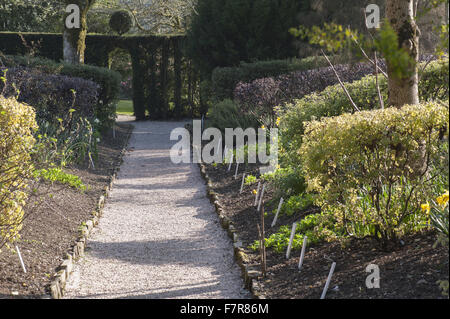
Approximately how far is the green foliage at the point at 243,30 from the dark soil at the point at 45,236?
791cm

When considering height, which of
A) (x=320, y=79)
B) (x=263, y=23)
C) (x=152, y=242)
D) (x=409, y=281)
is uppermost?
(x=263, y=23)

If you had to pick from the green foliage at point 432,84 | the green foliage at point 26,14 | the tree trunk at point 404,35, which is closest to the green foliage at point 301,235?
the tree trunk at point 404,35

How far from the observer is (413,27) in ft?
16.4

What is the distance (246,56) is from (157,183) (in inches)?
301

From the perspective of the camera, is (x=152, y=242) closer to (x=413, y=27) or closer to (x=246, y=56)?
(x=413, y=27)

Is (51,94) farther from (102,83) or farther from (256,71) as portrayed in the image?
(256,71)

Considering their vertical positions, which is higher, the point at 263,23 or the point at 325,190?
the point at 263,23

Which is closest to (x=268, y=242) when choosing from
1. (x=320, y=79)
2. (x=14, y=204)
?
(x=14, y=204)

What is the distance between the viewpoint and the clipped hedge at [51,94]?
9391 millimetres

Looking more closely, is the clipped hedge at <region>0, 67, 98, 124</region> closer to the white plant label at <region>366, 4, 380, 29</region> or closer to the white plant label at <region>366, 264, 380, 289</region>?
the white plant label at <region>366, 4, 380, 29</region>

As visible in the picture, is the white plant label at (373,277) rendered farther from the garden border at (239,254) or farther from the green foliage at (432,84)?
the green foliage at (432,84)

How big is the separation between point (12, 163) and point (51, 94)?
5.91 meters

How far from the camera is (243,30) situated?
50.4ft

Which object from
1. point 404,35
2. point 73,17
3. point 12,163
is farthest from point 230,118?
point 12,163
